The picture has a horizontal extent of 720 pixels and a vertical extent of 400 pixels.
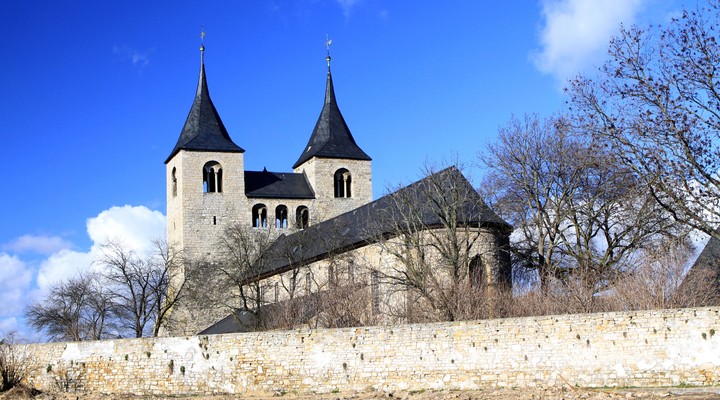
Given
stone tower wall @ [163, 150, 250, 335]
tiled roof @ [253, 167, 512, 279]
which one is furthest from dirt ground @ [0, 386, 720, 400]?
stone tower wall @ [163, 150, 250, 335]

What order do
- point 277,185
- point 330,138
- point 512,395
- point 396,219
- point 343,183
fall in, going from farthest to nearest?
point 330,138
point 343,183
point 277,185
point 396,219
point 512,395

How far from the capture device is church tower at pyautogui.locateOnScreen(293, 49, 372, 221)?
196ft

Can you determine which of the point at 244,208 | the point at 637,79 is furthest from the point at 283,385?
the point at 244,208

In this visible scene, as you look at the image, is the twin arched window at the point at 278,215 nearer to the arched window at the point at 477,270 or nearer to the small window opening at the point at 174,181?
the small window opening at the point at 174,181

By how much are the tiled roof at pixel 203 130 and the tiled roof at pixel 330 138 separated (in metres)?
4.57

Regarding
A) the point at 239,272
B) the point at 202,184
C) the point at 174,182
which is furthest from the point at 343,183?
the point at 239,272

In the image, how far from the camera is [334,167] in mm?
60594

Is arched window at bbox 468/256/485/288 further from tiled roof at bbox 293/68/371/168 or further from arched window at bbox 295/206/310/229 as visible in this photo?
tiled roof at bbox 293/68/371/168

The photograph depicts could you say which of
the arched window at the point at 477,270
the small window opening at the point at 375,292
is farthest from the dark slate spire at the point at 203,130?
the arched window at the point at 477,270

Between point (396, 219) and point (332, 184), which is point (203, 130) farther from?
point (396, 219)

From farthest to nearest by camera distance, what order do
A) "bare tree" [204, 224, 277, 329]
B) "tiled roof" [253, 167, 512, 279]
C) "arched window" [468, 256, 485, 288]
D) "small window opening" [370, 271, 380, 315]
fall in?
"bare tree" [204, 224, 277, 329] → "tiled roof" [253, 167, 512, 279] → "arched window" [468, 256, 485, 288] → "small window opening" [370, 271, 380, 315]

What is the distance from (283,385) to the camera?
936 inches

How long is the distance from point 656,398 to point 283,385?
860 cm

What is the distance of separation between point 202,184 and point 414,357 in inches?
1467
